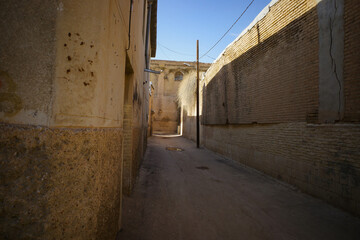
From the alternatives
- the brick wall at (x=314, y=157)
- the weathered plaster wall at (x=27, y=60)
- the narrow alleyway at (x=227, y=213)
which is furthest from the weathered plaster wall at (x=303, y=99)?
the weathered plaster wall at (x=27, y=60)

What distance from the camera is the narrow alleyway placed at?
3000 mm

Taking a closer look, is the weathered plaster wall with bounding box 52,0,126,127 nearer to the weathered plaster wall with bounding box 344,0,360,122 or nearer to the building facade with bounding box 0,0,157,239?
the building facade with bounding box 0,0,157,239

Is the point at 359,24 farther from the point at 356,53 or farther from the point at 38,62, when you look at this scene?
the point at 38,62

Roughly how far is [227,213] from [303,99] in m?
3.57

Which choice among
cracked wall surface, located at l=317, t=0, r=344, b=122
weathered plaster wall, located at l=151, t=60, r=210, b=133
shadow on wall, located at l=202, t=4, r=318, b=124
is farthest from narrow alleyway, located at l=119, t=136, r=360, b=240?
weathered plaster wall, located at l=151, t=60, r=210, b=133

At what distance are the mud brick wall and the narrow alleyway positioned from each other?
1605 mm

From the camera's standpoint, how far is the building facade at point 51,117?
3.60 feet

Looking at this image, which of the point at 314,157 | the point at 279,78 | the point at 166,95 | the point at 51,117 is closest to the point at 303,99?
the point at 279,78

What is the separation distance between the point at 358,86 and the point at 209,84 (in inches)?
412

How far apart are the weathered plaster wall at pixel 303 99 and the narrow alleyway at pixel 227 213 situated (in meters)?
0.63

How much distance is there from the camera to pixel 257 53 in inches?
290

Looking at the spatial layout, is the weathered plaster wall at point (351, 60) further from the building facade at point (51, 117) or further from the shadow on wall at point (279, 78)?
the building facade at point (51, 117)

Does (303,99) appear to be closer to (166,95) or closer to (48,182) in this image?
(48,182)

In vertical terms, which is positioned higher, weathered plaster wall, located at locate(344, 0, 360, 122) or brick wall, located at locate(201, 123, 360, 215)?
weathered plaster wall, located at locate(344, 0, 360, 122)
